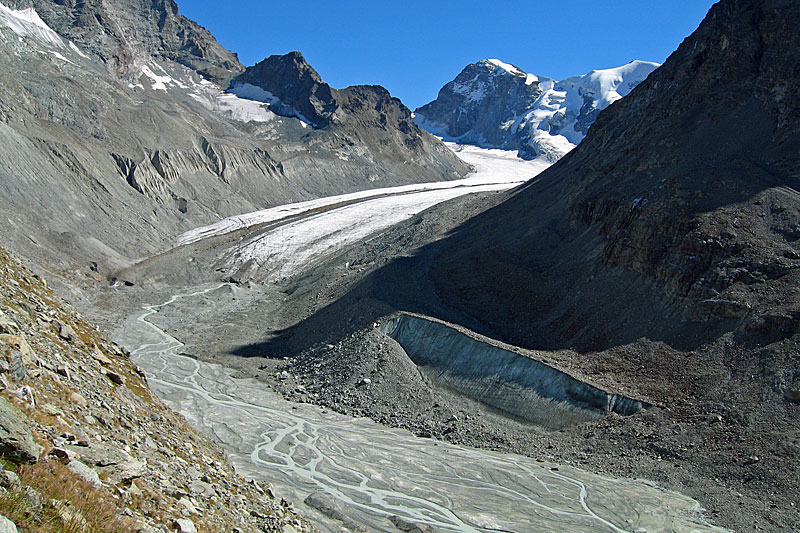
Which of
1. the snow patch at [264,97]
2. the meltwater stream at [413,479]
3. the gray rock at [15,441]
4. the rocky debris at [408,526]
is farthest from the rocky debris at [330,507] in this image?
the snow patch at [264,97]

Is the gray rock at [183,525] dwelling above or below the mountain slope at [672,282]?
below

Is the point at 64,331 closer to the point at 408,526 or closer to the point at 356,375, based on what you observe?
the point at 408,526

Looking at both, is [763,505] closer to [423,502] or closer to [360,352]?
[423,502]

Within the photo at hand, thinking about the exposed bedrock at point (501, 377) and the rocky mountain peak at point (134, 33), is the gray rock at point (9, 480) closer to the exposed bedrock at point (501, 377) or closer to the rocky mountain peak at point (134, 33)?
the exposed bedrock at point (501, 377)

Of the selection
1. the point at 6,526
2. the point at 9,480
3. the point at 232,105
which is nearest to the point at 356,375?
the point at 9,480

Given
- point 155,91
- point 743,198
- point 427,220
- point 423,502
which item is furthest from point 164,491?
point 155,91
